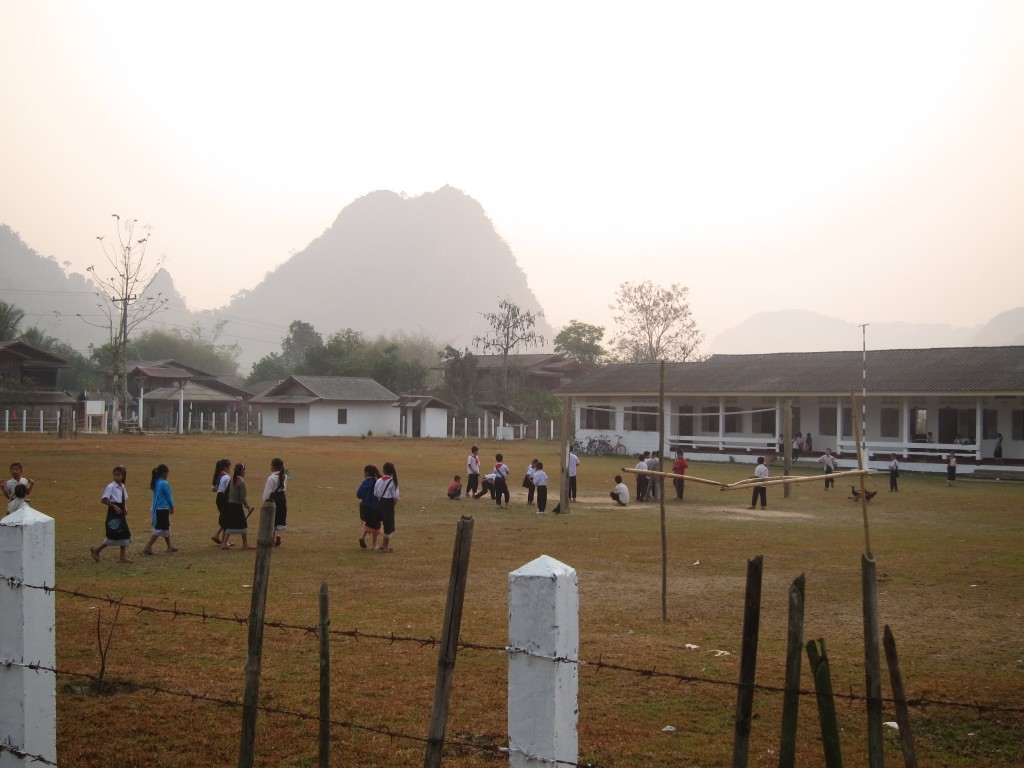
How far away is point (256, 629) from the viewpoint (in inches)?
175

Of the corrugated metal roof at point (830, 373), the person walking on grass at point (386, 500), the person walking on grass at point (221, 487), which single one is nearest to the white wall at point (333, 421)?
the corrugated metal roof at point (830, 373)

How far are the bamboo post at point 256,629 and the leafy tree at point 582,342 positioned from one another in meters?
86.8

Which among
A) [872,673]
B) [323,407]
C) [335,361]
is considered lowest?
[872,673]

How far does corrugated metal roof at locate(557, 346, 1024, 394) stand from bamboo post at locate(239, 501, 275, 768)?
37513 mm

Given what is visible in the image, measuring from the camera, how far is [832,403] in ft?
145

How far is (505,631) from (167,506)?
7.47 m

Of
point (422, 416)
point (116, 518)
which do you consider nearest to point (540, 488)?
point (116, 518)

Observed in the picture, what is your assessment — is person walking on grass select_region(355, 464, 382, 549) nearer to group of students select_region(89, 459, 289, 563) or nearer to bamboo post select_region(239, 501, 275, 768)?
group of students select_region(89, 459, 289, 563)

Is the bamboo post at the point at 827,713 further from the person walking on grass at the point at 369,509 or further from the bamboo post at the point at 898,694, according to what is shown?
the person walking on grass at the point at 369,509

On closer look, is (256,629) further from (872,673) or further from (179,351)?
(179,351)

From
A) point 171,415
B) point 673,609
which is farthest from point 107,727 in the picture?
point 171,415

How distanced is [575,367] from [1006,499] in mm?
55473

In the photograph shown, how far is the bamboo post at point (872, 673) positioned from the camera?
404 centimetres

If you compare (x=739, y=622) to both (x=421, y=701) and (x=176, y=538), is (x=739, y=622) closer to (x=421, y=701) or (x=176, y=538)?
(x=421, y=701)
